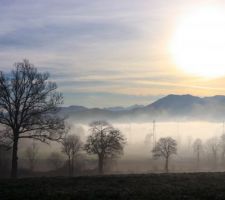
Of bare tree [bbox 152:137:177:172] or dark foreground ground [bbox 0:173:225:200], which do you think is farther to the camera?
bare tree [bbox 152:137:177:172]

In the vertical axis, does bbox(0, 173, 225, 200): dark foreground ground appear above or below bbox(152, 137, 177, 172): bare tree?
below

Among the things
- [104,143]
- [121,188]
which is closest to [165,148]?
[104,143]

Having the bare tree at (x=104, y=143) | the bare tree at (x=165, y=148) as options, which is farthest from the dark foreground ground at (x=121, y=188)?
the bare tree at (x=165, y=148)

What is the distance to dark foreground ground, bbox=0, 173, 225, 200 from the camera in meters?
23.7

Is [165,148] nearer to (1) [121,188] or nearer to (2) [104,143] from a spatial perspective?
(2) [104,143]

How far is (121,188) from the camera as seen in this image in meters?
26.6

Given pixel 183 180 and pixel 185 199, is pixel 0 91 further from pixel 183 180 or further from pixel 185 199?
pixel 185 199

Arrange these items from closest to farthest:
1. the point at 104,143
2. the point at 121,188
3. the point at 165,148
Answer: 1. the point at 121,188
2. the point at 104,143
3. the point at 165,148

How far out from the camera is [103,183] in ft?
95.7

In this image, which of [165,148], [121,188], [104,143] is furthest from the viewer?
[165,148]

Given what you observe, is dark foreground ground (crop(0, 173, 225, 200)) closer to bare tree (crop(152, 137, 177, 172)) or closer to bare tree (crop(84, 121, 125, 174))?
bare tree (crop(84, 121, 125, 174))

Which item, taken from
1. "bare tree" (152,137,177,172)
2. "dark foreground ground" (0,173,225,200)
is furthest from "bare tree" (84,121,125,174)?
"dark foreground ground" (0,173,225,200)

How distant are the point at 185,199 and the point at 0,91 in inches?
1099

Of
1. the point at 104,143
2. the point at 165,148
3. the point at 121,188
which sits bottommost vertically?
the point at 121,188
